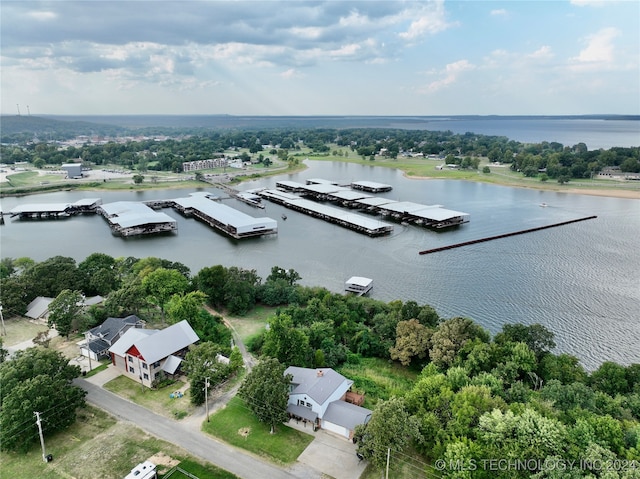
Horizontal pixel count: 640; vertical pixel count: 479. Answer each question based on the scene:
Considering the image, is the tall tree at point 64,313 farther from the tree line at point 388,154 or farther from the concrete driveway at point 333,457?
the tree line at point 388,154

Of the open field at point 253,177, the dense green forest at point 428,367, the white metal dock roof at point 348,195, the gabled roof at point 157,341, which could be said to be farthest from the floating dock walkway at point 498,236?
the gabled roof at point 157,341

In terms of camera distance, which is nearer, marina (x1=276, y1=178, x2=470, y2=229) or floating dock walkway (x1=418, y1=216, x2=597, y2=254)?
floating dock walkway (x1=418, y1=216, x2=597, y2=254)

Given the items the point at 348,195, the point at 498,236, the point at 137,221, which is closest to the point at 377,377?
the point at 498,236

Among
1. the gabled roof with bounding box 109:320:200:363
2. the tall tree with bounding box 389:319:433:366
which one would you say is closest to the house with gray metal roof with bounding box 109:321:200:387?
the gabled roof with bounding box 109:320:200:363

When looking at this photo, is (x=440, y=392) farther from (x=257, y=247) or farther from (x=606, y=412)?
(x=257, y=247)

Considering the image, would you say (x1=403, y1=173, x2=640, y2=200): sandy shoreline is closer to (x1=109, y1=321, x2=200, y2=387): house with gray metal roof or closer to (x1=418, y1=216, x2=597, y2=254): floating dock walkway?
(x1=418, y1=216, x2=597, y2=254): floating dock walkway

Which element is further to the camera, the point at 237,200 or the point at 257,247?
the point at 237,200

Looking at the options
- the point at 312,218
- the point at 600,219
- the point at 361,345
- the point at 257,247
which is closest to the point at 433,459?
the point at 361,345
